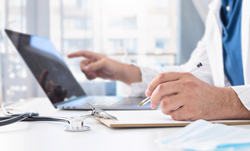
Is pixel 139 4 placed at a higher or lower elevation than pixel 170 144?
higher

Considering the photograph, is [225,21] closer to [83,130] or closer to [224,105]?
[224,105]

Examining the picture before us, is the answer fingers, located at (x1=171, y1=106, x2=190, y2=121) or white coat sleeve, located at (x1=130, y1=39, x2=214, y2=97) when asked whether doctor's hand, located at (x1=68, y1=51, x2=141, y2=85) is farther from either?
fingers, located at (x1=171, y1=106, x2=190, y2=121)

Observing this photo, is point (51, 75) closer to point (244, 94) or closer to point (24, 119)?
point (24, 119)

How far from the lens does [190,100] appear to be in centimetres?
44

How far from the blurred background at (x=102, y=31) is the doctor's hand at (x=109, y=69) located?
79cm

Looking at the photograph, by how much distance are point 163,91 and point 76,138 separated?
0.19 m

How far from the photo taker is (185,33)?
217cm

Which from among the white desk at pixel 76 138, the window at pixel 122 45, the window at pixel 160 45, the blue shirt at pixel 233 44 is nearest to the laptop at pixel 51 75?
the white desk at pixel 76 138

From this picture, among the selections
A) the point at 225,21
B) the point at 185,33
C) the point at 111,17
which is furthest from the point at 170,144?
the point at 185,33

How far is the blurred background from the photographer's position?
175 centimetres

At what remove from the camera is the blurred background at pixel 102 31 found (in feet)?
5.74

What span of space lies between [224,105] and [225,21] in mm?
758

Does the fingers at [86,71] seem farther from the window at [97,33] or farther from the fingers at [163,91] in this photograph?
the window at [97,33]

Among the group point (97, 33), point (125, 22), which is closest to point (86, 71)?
point (97, 33)
